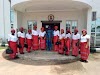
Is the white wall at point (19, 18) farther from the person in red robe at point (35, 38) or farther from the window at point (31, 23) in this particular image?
the person in red robe at point (35, 38)

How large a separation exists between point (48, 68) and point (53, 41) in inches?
136

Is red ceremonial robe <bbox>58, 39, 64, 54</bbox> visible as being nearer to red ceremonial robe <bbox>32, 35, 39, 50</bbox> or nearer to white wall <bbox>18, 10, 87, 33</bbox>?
red ceremonial robe <bbox>32, 35, 39, 50</bbox>

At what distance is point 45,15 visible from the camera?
15797 mm

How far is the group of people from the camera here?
429 inches

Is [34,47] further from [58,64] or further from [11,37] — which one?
[58,64]

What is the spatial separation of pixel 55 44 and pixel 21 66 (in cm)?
319

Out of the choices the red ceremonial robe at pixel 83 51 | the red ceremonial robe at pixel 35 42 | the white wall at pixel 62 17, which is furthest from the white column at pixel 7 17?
the red ceremonial robe at pixel 83 51

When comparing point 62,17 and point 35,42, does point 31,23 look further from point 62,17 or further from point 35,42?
point 35,42

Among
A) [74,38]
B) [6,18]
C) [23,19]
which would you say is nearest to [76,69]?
[74,38]

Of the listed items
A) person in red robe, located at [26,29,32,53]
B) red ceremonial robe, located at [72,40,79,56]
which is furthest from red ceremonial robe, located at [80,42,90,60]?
person in red robe, located at [26,29,32,53]

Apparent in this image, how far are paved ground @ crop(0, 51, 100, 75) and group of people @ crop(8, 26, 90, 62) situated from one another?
2.84 ft

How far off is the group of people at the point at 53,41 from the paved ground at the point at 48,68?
87cm

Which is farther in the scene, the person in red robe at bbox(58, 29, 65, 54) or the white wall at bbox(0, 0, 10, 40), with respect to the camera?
the white wall at bbox(0, 0, 10, 40)

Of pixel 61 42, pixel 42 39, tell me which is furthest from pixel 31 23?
pixel 61 42
